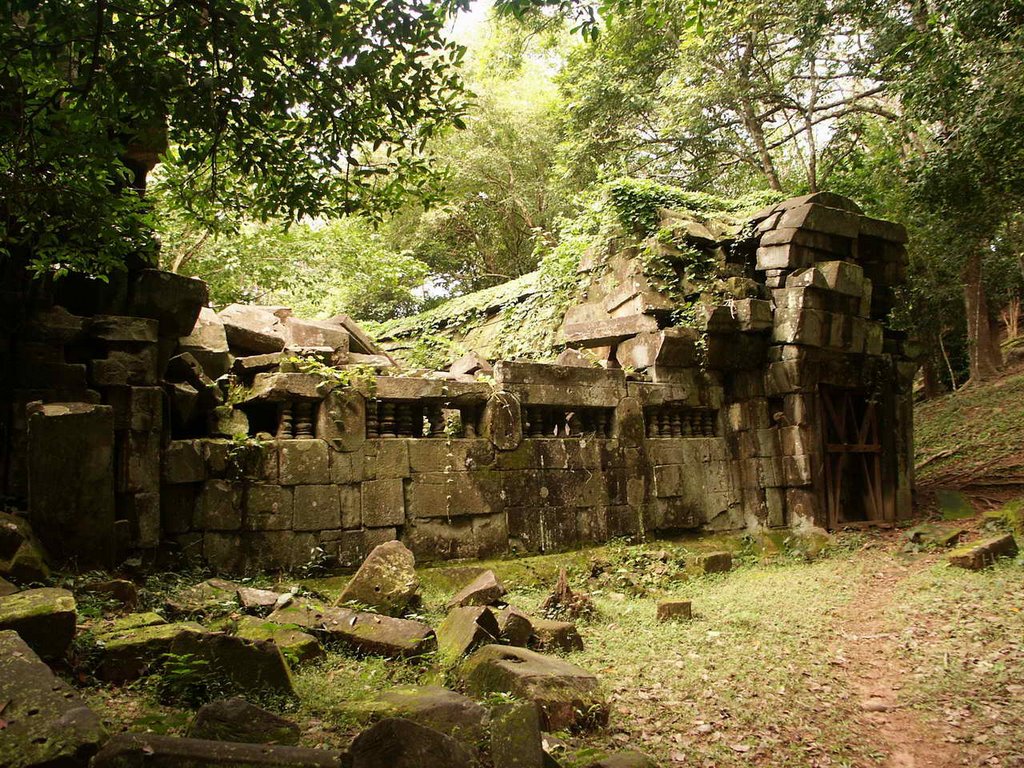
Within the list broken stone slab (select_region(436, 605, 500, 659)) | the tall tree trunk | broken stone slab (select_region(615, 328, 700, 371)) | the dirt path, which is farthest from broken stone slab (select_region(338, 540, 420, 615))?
the tall tree trunk

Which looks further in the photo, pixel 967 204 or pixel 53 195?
pixel 967 204

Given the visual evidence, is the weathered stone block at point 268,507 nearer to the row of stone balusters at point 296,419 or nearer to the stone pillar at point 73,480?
the row of stone balusters at point 296,419

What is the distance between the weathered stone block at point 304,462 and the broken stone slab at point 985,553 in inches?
271

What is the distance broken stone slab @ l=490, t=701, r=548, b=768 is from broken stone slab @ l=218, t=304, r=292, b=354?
20.6 feet

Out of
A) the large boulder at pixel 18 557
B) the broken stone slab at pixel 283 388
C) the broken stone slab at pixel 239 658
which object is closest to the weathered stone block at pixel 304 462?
the broken stone slab at pixel 283 388

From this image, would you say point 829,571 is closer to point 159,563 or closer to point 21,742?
point 159,563

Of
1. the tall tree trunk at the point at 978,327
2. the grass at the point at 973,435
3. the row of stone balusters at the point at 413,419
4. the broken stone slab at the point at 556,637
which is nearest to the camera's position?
the broken stone slab at the point at 556,637

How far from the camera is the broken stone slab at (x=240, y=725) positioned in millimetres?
3189

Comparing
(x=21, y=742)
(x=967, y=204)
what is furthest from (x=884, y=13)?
(x=21, y=742)

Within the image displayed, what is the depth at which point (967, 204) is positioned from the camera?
1202cm

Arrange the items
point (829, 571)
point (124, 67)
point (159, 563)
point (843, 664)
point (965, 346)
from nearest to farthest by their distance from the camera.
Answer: point (124, 67) < point (843, 664) < point (159, 563) < point (829, 571) < point (965, 346)

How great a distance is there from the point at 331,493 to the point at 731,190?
50.2 feet

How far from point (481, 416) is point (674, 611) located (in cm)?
312

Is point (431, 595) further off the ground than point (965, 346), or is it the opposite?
point (965, 346)
